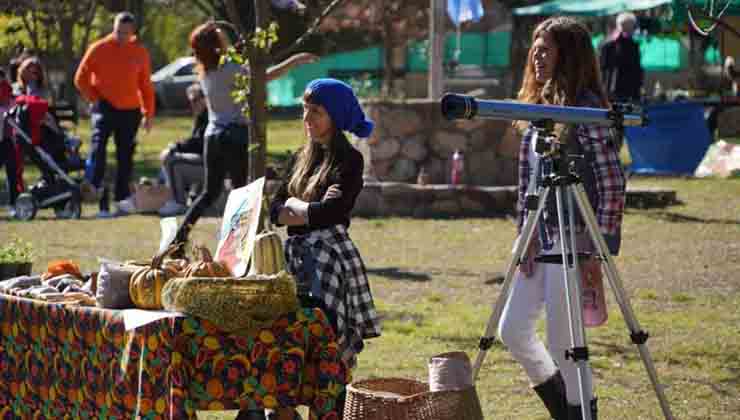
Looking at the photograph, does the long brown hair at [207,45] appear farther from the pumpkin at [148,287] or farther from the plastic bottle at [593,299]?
the pumpkin at [148,287]

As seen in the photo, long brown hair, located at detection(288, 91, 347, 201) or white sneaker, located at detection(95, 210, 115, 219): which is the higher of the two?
long brown hair, located at detection(288, 91, 347, 201)

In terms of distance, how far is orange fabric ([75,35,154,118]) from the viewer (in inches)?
586

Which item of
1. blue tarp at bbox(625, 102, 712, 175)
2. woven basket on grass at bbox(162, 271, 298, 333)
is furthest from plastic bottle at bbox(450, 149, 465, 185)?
woven basket on grass at bbox(162, 271, 298, 333)

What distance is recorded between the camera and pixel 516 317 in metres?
5.80

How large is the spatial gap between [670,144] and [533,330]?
1372 cm

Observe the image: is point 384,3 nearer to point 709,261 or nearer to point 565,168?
point 709,261

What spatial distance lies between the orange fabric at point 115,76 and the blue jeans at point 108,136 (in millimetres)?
124

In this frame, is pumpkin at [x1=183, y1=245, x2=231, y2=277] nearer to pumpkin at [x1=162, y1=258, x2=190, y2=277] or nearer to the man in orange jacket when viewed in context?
pumpkin at [x1=162, y1=258, x2=190, y2=277]

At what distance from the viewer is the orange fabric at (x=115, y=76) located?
48.8 feet

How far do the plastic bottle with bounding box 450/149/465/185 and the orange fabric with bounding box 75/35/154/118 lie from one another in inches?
127

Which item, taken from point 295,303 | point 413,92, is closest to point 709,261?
point 295,303

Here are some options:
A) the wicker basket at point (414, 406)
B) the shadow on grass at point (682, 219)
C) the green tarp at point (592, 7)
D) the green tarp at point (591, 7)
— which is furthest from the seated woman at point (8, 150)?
the green tarp at point (591, 7)

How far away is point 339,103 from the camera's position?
566cm

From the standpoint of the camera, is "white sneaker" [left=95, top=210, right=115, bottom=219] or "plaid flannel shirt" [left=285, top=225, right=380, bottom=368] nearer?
"plaid flannel shirt" [left=285, top=225, right=380, bottom=368]
